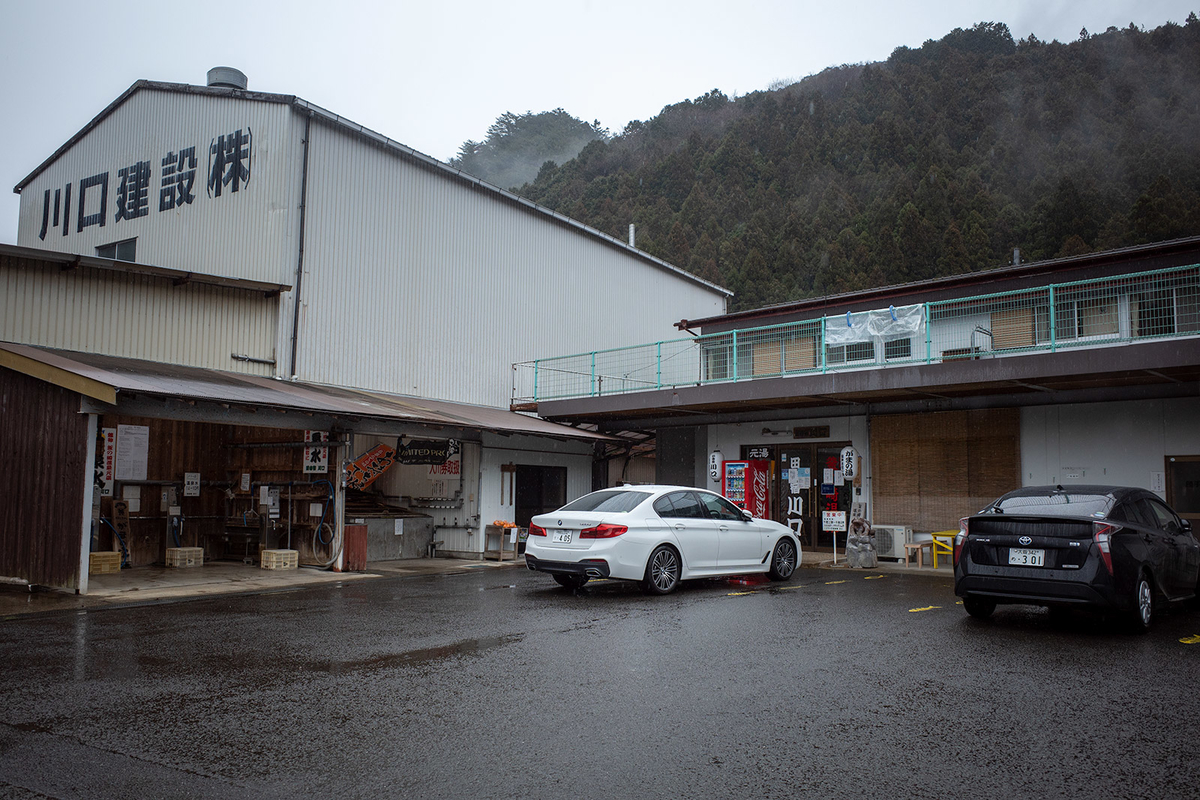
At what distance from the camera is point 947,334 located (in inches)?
724

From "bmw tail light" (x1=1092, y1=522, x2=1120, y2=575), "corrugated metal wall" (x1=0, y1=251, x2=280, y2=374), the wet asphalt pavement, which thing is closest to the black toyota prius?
"bmw tail light" (x1=1092, y1=522, x2=1120, y2=575)

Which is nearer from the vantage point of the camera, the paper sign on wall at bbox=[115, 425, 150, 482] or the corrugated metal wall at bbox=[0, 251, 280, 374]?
the corrugated metal wall at bbox=[0, 251, 280, 374]

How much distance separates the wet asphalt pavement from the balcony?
23.0 feet

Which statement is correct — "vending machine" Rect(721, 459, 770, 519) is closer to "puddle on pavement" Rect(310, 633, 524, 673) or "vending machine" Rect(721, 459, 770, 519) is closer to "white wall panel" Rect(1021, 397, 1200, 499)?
"white wall panel" Rect(1021, 397, 1200, 499)

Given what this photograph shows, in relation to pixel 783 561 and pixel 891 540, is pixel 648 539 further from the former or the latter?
pixel 891 540

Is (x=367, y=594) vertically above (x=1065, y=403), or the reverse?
(x=1065, y=403)

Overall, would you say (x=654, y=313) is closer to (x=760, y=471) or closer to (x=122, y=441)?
(x=760, y=471)

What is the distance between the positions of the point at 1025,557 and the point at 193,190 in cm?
1885

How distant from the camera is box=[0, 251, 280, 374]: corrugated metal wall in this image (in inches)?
561

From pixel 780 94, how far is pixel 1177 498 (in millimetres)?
85988

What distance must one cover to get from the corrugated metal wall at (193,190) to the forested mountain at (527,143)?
84.1 metres

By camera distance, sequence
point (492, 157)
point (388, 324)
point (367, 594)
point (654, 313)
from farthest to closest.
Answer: point (492, 157) → point (654, 313) → point (388, 324) → point (367, 594)

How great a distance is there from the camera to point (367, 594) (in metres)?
12.0

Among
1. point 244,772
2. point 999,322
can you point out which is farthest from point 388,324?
point 244,772
